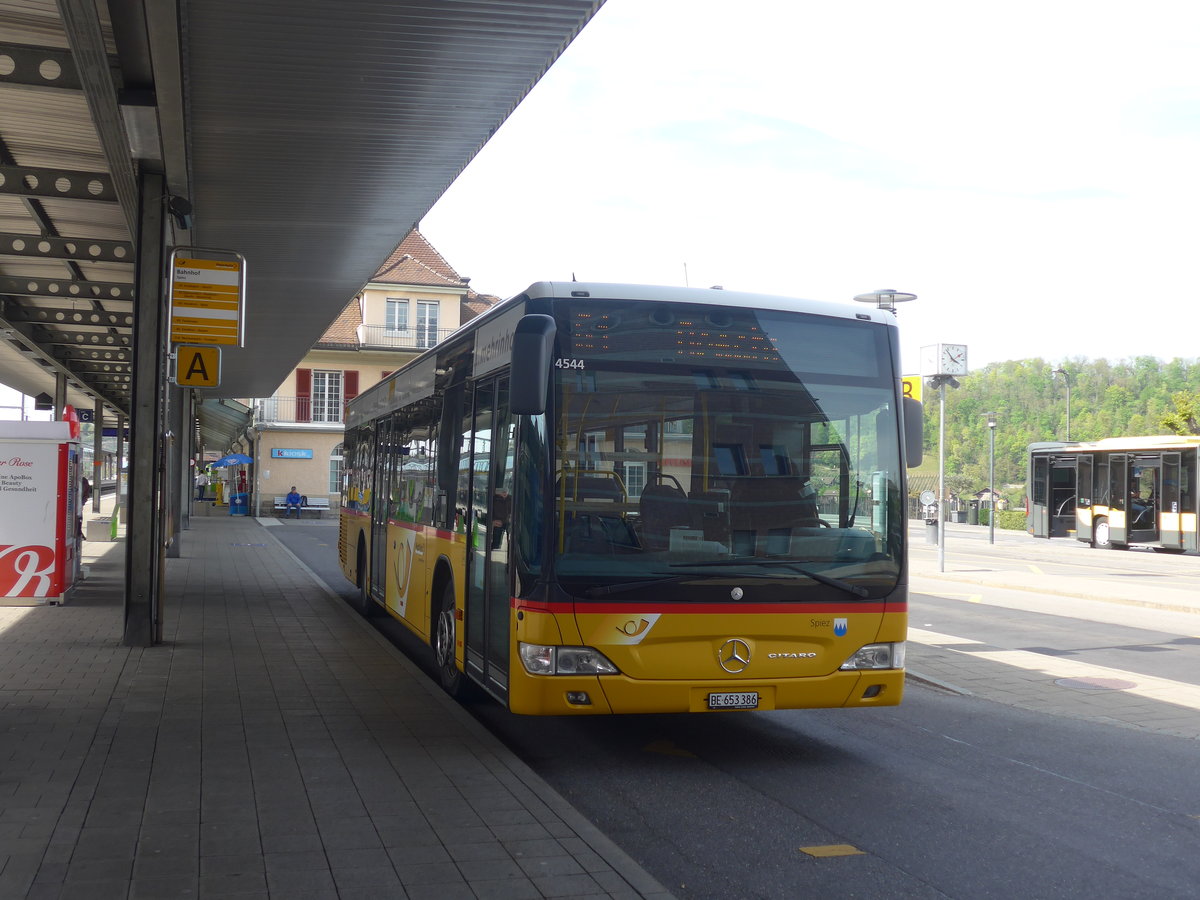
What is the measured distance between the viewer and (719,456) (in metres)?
7.29

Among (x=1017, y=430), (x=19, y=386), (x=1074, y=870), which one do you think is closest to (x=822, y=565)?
(x=1074, y=870)

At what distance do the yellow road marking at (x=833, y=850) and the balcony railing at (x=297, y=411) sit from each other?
58.0m

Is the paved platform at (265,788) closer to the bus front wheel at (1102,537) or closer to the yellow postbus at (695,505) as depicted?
the yellow postbus at (695,505)

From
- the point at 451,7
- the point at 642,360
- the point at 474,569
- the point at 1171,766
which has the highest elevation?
the point at 451,7

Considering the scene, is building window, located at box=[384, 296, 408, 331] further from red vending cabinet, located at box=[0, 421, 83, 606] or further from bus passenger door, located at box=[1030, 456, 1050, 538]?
red vending cabinet, located at box=[0, 421, 83, 606]

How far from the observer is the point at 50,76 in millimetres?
9797

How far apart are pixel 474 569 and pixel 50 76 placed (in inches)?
215

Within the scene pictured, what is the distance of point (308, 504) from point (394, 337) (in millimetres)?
10585

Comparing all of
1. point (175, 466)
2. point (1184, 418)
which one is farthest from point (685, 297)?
point (1184, 418)

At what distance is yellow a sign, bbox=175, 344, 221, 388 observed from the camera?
12070 millimetres

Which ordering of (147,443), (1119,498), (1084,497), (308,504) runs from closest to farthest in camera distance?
(147,443) < (1119,498) < (1084,497) < (308,504)

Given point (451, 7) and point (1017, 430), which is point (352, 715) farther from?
point (1017, 430)

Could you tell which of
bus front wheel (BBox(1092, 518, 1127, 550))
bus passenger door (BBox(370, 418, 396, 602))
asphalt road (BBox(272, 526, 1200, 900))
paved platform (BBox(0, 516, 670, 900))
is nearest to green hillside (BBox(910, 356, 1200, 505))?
bus front wheel (BBox(1092, 518, 1127, 550))

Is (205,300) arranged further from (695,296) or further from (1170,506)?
(1170,506)
